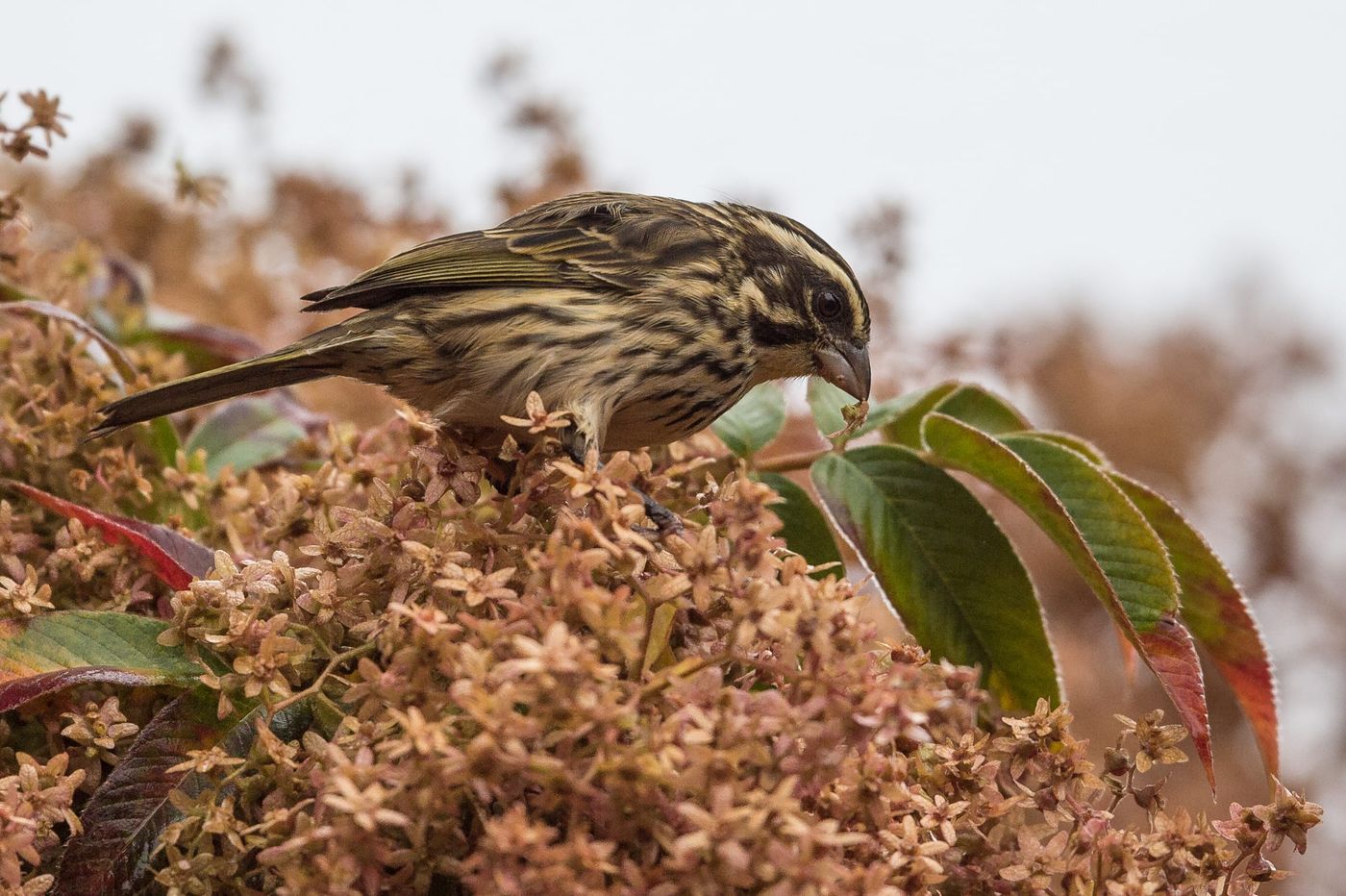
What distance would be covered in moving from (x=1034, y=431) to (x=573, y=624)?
1.24 meters

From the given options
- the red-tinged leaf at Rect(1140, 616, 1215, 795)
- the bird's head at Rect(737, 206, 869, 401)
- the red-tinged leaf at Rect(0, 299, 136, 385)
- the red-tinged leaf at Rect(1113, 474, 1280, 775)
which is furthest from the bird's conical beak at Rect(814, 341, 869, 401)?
the red-tinged leaf at Rect(0, 299, 136, 385)

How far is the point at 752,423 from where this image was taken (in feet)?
8.52

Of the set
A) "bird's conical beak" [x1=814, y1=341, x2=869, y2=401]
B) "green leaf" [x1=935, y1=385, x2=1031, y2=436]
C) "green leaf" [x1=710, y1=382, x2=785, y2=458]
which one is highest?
"bird's conical beak" [x1=814, y1=341, x2=869, y2=401]

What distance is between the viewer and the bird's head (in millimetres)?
2738

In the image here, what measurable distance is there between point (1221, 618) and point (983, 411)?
22.8 inches

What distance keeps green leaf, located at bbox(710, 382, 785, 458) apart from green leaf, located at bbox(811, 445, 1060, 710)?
0.24m

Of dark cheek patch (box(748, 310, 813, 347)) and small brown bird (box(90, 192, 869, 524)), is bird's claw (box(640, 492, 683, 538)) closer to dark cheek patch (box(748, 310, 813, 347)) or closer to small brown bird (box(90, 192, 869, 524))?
small brown bird (box(90, 192, 869, 524))

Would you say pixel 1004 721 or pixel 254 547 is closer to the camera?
pixel 1004 721

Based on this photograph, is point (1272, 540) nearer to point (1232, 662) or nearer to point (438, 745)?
point (1232, 662)

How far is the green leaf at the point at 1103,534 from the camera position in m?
1.96

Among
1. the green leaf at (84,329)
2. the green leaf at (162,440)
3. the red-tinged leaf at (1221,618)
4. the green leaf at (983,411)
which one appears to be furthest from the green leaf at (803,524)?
the green leaf at (84,329)

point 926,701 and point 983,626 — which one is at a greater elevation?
point 983,626

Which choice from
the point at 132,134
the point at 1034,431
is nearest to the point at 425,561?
the point at 1034,431

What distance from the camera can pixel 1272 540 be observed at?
5.11 meters
